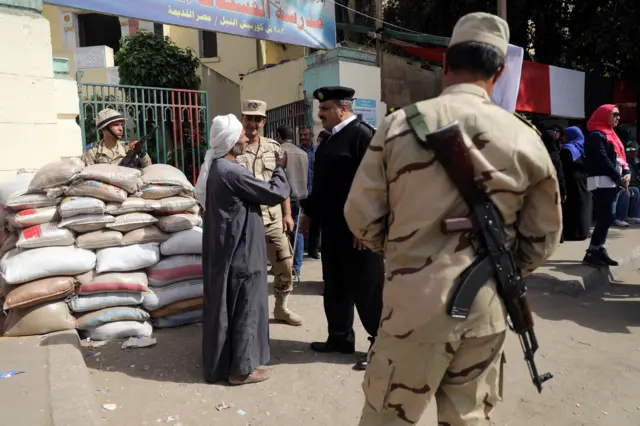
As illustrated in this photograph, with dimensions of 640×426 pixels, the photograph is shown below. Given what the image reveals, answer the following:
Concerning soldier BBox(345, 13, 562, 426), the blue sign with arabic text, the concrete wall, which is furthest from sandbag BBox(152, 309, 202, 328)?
the concrete wall

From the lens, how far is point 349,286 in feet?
11.9

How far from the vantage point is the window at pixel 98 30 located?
1558cm

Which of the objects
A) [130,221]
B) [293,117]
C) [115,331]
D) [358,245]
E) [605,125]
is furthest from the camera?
[293,117]

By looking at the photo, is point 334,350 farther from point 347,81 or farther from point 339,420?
point 347,81

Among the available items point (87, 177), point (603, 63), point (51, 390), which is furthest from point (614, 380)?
point (603, 63)

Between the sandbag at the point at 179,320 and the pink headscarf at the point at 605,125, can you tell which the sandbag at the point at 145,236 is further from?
the pink headscarf at the point at 605,125

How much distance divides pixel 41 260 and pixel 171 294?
36.9 inches

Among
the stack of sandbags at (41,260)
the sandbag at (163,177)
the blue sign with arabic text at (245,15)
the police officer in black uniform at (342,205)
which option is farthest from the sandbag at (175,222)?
the blue sign with arabic text at (245,15)

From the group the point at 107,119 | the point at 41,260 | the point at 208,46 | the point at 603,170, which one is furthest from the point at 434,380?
the point at 208,46

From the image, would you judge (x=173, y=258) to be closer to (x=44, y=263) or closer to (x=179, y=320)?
(x=179, y=320)

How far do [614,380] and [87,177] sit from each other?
3.82 metres

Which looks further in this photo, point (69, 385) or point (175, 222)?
point (175, 222)

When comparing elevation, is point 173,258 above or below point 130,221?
below

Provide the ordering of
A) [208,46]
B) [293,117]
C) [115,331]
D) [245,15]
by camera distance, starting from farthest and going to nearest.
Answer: [208,46], [293,117], [245,15], [115,331]
